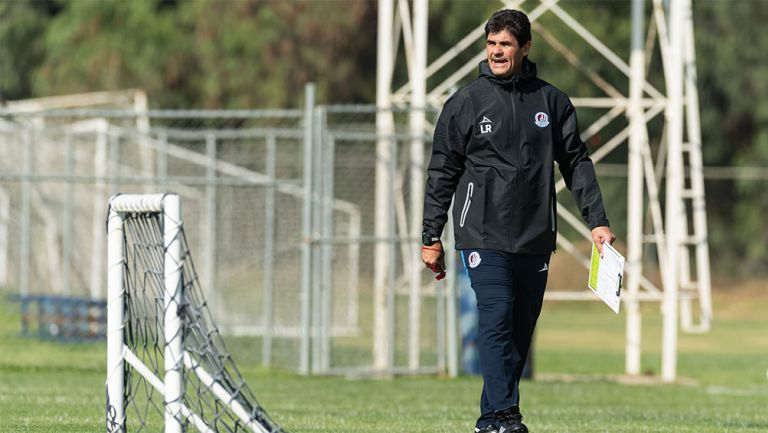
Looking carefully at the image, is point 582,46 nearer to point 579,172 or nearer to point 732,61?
point 732,61

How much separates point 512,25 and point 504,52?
0.14m

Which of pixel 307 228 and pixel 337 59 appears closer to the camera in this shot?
pixel 307 228

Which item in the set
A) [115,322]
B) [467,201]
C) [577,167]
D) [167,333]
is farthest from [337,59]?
[167,333]

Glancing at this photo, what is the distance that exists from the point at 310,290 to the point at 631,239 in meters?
3.63

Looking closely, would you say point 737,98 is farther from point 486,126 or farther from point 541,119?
point 486,126

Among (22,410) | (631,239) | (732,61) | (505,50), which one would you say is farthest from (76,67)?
(505,50)

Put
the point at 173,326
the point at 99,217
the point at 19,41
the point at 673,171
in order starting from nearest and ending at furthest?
the point at 173,326 < the point at 673,171 < the point at 99,217 < the point at 19,41

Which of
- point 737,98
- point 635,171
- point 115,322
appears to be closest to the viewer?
point 115,322

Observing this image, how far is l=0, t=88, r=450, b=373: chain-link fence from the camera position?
15703mm

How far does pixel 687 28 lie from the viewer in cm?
1673

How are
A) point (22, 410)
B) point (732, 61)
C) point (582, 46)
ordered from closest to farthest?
point (22, 410)
point (582, 46)
point (732, 61)

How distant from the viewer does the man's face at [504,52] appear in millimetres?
7961

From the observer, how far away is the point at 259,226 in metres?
24.1

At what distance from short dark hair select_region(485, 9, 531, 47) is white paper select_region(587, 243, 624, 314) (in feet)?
3.65
